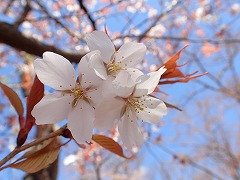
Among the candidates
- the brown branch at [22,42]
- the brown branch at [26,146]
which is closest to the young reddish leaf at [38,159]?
the brown branch at [26,146]

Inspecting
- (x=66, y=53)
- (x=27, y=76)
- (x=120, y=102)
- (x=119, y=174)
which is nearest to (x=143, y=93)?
(x=120, y=102)

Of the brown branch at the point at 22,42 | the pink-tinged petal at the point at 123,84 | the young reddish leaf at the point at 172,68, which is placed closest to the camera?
the pink-tinged petal at the point at 123,84

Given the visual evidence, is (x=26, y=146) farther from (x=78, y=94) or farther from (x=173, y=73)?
(x=173, y=73)

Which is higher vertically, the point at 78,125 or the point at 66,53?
the point at 78,125

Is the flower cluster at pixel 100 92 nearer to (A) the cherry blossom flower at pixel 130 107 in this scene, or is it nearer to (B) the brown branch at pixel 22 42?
(A) the cherry blossom flower at pixel 130 107

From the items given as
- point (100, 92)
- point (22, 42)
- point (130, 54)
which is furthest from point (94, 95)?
point (22, 42)

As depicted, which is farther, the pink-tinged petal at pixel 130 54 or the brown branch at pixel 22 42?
the brown branch at pixel 22 42

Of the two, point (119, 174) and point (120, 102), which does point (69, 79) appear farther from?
point (119, 174)
